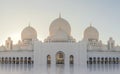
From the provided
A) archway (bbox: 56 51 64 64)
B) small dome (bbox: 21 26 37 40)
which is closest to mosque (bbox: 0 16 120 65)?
archway (bbox: 56 51 64 64)

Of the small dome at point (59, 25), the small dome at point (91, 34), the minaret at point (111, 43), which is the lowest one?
the minaret at point (111, 43)

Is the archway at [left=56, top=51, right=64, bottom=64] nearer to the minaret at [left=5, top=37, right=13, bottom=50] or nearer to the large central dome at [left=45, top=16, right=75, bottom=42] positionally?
the large central dome at [left=45, top=16, right=75, bottom=42]

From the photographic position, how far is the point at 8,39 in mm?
46656

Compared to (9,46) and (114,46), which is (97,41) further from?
(9,46)

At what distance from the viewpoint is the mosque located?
39.9 meters

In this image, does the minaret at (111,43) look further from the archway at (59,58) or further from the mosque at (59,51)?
the archway at (59,58)

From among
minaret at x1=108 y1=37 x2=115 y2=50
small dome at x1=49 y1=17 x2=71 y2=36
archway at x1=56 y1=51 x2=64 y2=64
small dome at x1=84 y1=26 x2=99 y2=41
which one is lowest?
archway at x1=56 y1=51 x2=64 y2=64

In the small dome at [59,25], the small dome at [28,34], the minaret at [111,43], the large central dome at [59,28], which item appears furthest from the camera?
the small dome at [28,34]

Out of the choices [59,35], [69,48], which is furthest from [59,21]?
[69,48]

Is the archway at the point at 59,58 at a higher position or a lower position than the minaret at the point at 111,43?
lower

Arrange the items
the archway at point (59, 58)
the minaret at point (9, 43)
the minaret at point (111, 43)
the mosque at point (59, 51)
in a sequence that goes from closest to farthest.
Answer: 1. the mosque at point (59, 51)
2. the archway at point (59, 58)
3. the minaret at point (9, 43)
4. the minaret at point (111, 43)

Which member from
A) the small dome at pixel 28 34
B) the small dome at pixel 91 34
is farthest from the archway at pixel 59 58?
the small dome at pixel 91 34

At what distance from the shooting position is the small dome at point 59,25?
153 feet

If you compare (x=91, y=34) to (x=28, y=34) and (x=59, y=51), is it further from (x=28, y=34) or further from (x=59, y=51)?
(x=28, y=34)
